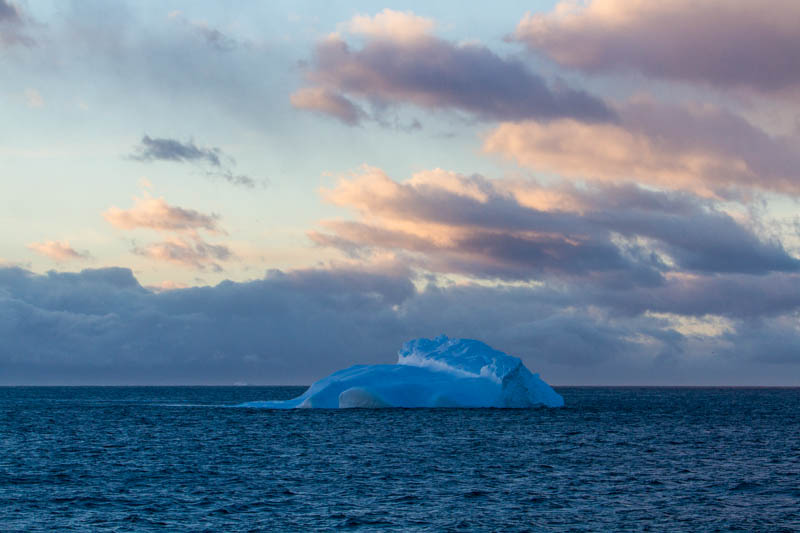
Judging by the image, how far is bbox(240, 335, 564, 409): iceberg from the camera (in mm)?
78812

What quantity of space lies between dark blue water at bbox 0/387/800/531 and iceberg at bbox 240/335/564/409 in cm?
1613

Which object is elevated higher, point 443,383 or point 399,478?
point 443,383

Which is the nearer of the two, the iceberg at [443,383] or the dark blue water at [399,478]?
the dark blue water at [399,478]

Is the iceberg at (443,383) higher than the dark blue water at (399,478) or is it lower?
higher

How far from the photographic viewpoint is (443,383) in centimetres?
8025

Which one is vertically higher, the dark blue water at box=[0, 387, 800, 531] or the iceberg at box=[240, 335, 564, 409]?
the iceberg at box=[240, 335, 564, 409]

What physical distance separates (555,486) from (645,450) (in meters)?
15.8

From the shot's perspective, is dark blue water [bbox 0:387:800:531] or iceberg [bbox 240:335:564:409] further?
iceberg [bbox 240:335:564:409]

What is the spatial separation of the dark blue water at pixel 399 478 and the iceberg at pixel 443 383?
52.9 feet

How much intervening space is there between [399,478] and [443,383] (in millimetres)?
46275

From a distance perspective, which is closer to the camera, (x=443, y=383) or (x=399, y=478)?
(x=399, y=478)

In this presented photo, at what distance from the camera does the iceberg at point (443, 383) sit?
78.8m

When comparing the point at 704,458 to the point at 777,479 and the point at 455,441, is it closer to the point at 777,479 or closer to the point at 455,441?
the point at 777,479

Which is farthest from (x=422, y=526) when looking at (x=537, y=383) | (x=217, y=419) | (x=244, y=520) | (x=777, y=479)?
(x=537, y=383)
